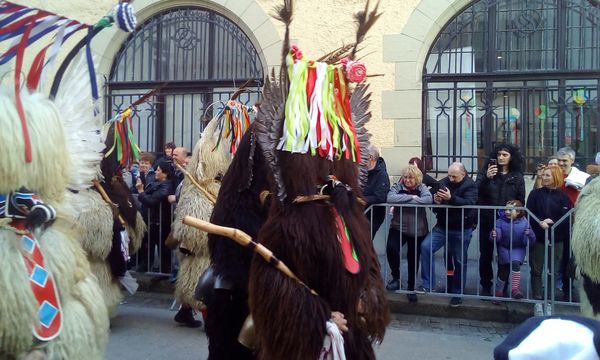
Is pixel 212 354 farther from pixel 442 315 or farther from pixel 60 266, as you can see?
pixel 442 315

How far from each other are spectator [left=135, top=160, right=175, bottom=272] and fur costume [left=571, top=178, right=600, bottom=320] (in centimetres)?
470

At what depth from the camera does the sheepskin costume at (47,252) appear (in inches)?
83.9

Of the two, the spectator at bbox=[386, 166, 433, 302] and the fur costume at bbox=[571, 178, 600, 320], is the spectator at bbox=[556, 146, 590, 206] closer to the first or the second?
the spectator at bbox=[386, 166, 433, 302]

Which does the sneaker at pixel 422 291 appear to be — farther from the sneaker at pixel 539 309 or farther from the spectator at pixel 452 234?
the sneaker at pixel 539 309

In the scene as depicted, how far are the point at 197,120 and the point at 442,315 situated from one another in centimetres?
572

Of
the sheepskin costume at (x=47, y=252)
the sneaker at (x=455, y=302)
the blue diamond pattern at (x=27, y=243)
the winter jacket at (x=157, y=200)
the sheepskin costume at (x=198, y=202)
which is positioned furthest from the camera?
the winter jacket at (x=157, y=200)

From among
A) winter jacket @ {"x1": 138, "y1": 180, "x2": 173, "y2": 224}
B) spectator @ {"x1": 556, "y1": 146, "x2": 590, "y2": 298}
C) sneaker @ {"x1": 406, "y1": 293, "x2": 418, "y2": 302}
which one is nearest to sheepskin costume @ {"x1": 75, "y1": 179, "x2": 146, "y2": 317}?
winter jacket @ {"x1": 138, "y1": 180, "x2": 173, "y2": 224}

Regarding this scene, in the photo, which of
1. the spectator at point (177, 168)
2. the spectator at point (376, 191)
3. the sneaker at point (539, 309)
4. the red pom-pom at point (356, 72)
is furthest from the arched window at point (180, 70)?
the red pom-pom at point (356, 72)

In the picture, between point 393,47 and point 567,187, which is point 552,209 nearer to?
point 567,187

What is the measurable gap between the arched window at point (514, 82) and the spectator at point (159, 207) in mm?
4175

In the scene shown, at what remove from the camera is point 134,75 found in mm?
10484

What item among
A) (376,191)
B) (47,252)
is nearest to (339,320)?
(47,252)

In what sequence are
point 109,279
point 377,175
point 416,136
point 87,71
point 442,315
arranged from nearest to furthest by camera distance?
point 87,71
point 109,279
point 442,315
point 377,175
point 416,136

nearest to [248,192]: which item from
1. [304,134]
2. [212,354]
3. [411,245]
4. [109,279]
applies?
[304,134]
